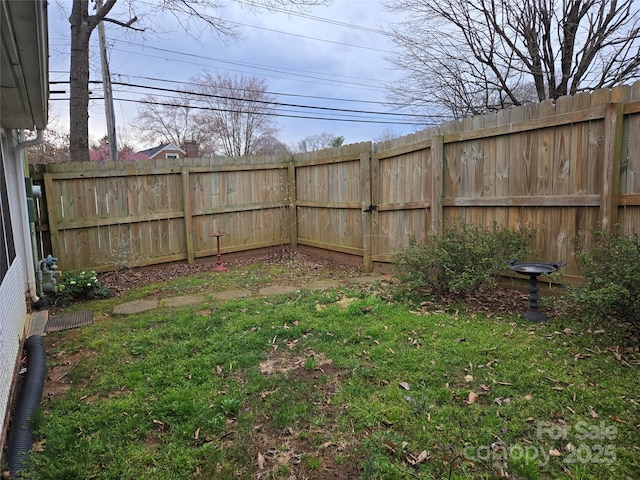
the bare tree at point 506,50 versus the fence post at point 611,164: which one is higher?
the bare tree at point 506,50

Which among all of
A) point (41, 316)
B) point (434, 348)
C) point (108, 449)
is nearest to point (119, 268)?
point (41, 316)

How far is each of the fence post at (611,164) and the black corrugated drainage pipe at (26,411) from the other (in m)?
4.27

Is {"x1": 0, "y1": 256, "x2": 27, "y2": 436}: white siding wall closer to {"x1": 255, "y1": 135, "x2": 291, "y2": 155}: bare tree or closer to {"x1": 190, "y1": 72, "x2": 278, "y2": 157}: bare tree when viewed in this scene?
{"x1": 190, "y1": 72, "x2": 278, "y2": 157}: bare tree

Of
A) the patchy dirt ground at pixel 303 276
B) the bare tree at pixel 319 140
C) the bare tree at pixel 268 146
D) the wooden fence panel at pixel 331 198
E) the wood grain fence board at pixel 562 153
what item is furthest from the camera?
the bare tree at pixel 319 140

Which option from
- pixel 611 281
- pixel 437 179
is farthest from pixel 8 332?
pixel 437 179

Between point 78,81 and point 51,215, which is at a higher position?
point 78,81

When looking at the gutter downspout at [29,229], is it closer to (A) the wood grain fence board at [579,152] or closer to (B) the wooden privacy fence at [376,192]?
(B) the wooden privacy fence at [376,192]

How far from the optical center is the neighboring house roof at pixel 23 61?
6.08ft

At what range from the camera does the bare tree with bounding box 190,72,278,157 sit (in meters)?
19.8

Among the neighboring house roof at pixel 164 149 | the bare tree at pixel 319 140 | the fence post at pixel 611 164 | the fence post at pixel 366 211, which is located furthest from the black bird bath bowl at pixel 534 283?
the neighboring house roof at pixel 164 149

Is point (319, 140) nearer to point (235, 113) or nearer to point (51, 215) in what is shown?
point (235, 113)

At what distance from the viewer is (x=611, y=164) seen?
3215 mm

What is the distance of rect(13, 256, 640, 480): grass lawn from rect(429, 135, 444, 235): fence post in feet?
4.40

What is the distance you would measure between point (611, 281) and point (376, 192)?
353 cm
